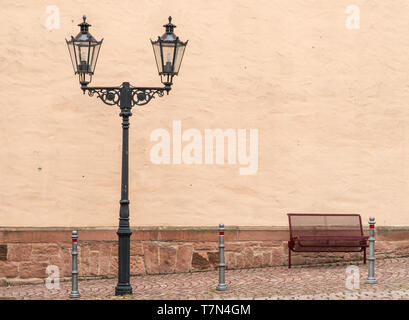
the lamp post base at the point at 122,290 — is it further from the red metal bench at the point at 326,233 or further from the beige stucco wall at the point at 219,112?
the red metal bench at the point at 326,233

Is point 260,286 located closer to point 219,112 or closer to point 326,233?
point 326,233

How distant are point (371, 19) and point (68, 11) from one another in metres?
4.98

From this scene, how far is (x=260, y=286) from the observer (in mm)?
11703

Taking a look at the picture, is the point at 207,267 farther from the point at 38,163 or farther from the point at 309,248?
the point at 38,163

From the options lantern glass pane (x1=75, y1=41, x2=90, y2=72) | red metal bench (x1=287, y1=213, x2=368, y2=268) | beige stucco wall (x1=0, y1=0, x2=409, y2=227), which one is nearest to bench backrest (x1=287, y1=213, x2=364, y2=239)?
red metal bench (x1=287, y1=213, x2=368, y2=268)

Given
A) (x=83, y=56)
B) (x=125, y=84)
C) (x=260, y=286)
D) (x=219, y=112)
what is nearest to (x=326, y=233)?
(x=260, y=286)

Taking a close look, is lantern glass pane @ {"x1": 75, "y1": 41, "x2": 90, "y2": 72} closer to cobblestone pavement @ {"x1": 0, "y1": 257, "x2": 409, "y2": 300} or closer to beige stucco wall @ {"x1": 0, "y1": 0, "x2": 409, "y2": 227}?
beige stucco wall @ {"x1": 0, "y1": 0, "x2": 409, "y2": 227}

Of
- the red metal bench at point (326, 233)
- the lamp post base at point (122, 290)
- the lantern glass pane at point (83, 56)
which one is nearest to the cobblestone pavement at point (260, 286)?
the lamp post base at point (122, 290)

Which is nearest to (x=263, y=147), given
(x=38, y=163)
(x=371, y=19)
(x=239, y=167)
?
(x=239, y=167)

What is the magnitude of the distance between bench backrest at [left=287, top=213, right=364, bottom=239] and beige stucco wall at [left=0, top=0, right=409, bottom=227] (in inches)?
6.3

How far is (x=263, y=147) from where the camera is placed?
13531 millimetres

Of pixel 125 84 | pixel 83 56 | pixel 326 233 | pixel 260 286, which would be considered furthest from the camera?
pixel 326 233

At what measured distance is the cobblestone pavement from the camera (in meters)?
11.0

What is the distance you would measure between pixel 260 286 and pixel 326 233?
222 cm
